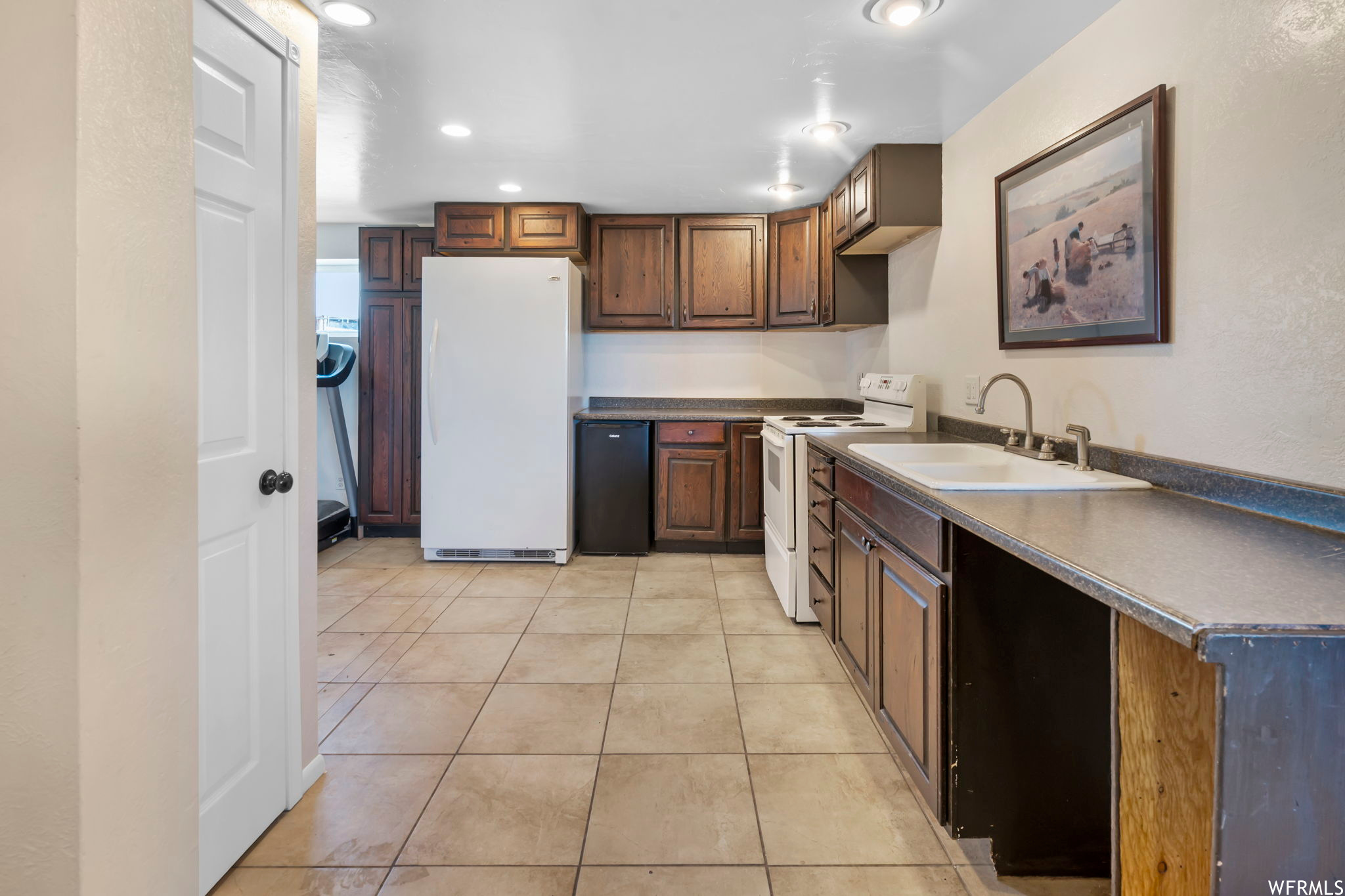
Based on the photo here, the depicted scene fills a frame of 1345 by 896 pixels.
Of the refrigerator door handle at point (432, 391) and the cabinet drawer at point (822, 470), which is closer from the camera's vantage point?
the cabinet drawer at point (822, 470)

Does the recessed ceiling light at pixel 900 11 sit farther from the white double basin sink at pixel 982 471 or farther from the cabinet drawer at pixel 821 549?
the cabinet drawer at pixel 821 549

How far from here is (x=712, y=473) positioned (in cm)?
434

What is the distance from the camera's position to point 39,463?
0.78 m

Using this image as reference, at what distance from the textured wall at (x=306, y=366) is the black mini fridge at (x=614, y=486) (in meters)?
2.50

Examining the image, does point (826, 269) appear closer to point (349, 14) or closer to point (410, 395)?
point (349, 14)

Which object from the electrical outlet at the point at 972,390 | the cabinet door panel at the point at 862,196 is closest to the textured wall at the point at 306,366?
the cabinet door panel at the point at 862,196

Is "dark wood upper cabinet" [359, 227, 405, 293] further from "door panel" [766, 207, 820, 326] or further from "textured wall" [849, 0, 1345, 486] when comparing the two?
"textured wall" [849, 0, 1345, 486]

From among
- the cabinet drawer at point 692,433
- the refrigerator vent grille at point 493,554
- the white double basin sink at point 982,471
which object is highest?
the cabinet drawer at point 692,433

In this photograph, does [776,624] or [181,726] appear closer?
[181,726]

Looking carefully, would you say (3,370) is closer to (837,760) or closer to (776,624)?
(837,760)

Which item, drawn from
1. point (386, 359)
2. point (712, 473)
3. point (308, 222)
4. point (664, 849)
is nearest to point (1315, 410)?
point (664, 849)

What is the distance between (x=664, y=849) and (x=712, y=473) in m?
2.85

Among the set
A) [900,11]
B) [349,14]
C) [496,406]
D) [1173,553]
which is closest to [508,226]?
[496,406]

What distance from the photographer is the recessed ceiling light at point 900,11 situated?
1945 mm
